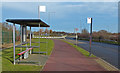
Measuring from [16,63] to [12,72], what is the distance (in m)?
1.96

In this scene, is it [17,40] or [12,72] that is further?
[17,40]

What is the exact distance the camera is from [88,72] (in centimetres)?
664

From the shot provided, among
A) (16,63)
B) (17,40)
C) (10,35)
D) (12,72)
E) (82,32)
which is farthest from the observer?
(82,32)

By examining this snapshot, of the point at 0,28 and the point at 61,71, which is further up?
the point at 0,28

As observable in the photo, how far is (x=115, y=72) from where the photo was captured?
6.71 meters

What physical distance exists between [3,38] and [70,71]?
52.8ft

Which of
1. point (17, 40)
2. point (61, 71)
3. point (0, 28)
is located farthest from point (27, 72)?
point (17, 40)

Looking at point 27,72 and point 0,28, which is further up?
point 0,28

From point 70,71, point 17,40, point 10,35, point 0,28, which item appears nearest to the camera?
point 70,71

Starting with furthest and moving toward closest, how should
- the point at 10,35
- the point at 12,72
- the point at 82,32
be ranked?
the point at 82,32, the point at 10,35, the point at 12,72

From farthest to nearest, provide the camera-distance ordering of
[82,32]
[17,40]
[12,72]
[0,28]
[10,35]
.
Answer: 1. [82,32]
2. [17,40]
3. [10,35]
4. [0,28]
5. [12,72]

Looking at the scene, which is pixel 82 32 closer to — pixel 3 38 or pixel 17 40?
pixel 17 40

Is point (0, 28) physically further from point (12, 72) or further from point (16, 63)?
point (12, 72)

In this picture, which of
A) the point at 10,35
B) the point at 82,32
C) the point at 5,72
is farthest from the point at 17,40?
the point at 82,32
